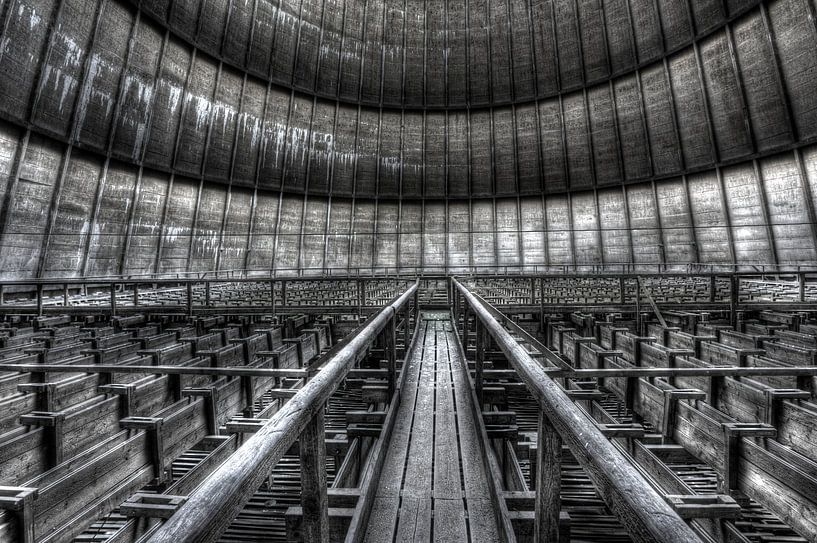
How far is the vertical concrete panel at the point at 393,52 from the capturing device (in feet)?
63.4

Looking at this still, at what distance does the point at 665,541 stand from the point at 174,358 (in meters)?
4.88

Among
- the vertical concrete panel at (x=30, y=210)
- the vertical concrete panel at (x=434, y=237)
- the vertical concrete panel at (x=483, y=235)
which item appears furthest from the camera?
the vertical concrete panel at (x=434, y=237)

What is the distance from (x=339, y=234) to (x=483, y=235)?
6.99 m

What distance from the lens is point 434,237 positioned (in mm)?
20109

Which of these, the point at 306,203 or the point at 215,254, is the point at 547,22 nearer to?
the point at 306,203

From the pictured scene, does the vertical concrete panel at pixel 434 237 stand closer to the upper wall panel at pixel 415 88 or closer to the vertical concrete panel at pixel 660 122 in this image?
the upper wall panel at pixel 415 88

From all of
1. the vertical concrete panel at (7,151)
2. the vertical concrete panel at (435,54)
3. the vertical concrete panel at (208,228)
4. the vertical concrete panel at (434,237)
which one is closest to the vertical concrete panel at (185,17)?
the vertical concrete panel at (208,228)

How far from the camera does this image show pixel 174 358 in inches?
176

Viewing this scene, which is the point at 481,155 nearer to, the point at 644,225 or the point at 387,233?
the point at 387,233

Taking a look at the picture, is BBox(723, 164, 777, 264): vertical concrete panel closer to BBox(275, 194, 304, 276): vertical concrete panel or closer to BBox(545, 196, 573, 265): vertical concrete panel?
BBox(545, 196, 573, 265): vertical concrete panel

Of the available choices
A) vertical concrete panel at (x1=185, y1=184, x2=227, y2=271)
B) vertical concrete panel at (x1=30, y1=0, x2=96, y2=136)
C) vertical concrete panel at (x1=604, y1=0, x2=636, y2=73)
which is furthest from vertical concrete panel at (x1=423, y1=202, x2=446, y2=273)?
vertical concrete panel at (x1=30, y1=0, x2=96, y2=136)

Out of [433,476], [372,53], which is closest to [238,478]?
[433,476]

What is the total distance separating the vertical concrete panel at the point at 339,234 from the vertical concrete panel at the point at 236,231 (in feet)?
12.1

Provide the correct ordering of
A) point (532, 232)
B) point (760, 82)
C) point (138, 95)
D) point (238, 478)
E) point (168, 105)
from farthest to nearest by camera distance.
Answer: point (532, 232) → point (168, 105) → point (138, 95) → point (760, 82) → point (238, 478)
